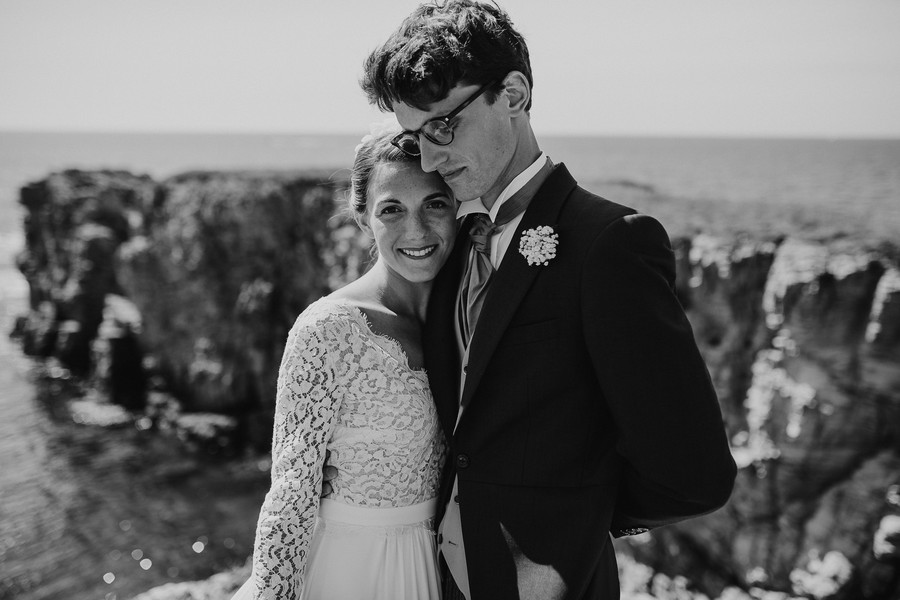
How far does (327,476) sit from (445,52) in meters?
1.90

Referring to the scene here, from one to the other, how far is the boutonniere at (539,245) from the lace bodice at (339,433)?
2.76 feet

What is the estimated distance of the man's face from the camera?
104 inches

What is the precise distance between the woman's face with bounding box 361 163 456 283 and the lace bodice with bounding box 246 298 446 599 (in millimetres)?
346

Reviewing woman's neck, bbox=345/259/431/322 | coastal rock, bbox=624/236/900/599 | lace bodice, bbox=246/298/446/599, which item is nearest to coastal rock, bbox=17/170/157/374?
Result: coastal rock, bbox=624/236/900/599

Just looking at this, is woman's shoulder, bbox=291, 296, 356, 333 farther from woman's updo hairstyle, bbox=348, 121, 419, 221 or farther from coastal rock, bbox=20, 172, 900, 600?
coastal rock, bbox=20, 172, 900, 600

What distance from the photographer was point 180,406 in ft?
81.4

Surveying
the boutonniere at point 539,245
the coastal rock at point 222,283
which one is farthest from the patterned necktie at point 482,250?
the coastal rock at point 222,283

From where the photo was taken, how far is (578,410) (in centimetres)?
253

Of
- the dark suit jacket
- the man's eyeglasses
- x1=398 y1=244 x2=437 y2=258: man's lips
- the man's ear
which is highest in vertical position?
the man's ear

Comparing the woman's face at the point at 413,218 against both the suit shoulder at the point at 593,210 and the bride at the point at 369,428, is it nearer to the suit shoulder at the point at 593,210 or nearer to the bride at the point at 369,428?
the bride at the point at 369,428

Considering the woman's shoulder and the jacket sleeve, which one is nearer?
the jacket sleeve

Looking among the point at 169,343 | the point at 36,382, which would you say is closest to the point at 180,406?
the point at 169,343

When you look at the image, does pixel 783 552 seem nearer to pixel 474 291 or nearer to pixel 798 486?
pixel 798 486

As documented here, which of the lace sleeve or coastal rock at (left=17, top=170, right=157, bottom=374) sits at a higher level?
the lace sleeve
